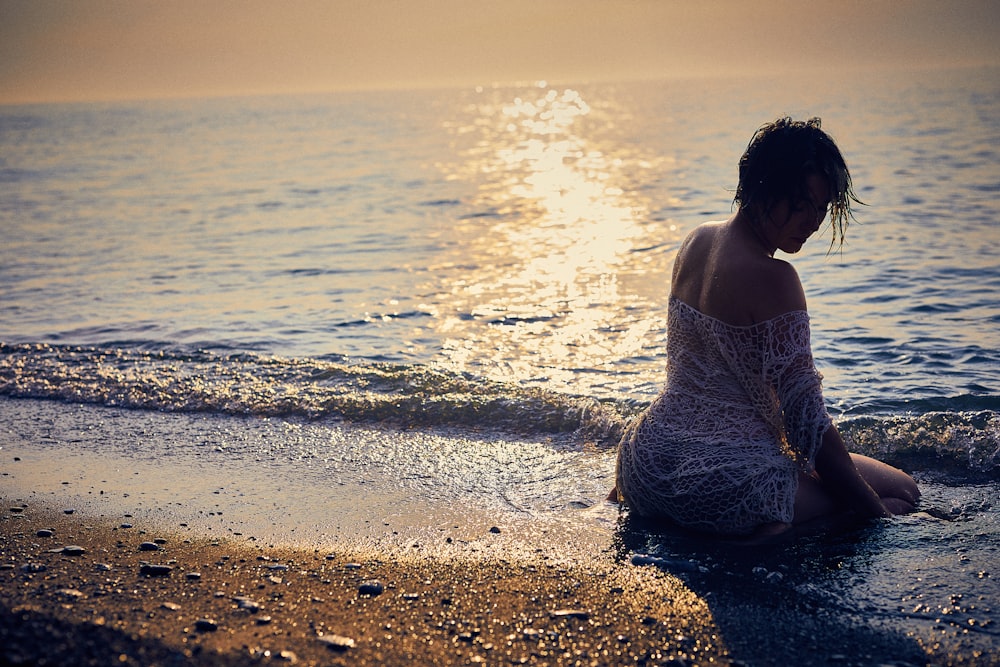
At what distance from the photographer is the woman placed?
382 cm

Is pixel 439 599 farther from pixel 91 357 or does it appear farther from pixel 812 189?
pixel 91 357

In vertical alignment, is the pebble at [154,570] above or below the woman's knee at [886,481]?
below

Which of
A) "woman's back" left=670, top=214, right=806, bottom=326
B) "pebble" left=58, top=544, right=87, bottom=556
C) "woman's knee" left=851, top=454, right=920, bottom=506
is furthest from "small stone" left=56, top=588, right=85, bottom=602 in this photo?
"woman's knee" left=851, top=454, right=920, bottom=506

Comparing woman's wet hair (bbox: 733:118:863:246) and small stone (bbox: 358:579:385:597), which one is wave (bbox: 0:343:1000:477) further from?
small stone (bbox: 358:579:385:597)

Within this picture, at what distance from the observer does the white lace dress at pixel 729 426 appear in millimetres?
3963

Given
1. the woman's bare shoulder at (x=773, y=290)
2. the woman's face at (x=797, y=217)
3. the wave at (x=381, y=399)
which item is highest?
the woman's face at (x=797, y=217)

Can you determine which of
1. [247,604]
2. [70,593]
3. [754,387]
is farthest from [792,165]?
[70,593]

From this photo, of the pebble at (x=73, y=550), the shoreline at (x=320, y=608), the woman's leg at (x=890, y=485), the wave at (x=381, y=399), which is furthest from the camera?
the wave at (x=381, y=399)

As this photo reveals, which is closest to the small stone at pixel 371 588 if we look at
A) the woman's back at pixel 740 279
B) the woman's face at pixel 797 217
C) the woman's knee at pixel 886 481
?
the woman's back at pixel 740 279

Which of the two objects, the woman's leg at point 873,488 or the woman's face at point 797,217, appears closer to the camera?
the woman's face at point 797,217

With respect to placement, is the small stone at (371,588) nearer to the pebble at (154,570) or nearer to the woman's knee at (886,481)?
the pebble at (154,570)

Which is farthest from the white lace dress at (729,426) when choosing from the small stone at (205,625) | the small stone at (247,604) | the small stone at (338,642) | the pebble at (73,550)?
the pebble at (73,550)

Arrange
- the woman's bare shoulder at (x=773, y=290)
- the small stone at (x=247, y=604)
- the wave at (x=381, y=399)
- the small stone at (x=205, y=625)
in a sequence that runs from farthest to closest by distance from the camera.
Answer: the wave at (x=381, y=399)
the woman's bare shoulder at (x=773, y=290)
the small stone at (x=247, y=604)
the small stone at (x=205, y=625)

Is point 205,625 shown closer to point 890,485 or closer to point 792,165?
point 792,165
